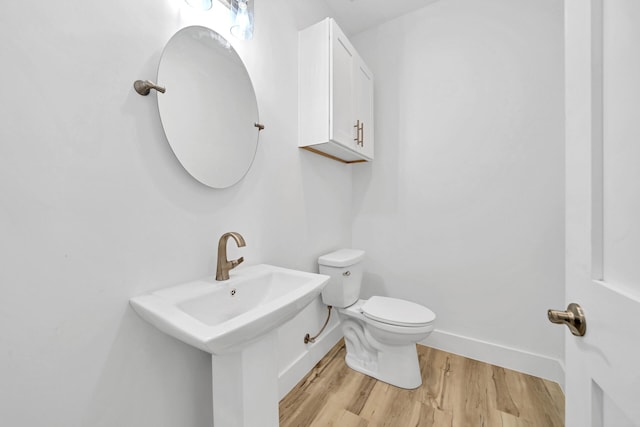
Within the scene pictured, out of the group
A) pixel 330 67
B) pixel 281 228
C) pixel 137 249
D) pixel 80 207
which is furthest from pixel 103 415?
pixel 330 67

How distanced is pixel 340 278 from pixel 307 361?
0.56 m

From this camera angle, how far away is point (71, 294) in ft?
2.02

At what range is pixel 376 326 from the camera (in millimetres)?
1381

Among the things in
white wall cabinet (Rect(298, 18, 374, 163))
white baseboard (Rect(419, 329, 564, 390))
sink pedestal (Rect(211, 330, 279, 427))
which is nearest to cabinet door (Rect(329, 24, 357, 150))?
white wall cabinet (Rect(298, 18, 374, 163))

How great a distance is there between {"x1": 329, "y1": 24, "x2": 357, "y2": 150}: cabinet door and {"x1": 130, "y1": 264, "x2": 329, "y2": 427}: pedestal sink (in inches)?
36.1

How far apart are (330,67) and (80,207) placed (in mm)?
1330

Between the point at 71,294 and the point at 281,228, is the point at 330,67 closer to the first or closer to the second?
the point at 281,228

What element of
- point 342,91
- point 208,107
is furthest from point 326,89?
point 208,107

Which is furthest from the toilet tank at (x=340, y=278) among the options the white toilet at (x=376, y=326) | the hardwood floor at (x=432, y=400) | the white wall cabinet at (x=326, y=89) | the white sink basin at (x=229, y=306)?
the white wall cabinet at (x=326, y=89)

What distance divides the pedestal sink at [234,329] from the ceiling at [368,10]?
2025 mm

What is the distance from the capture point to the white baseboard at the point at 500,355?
141 cm

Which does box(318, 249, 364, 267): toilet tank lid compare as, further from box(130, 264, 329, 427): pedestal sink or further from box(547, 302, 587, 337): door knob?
box(547, 302, 587, 337): door knob

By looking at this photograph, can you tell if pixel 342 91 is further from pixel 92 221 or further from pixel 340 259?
pixel 92 221

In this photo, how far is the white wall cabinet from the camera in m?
1.37
